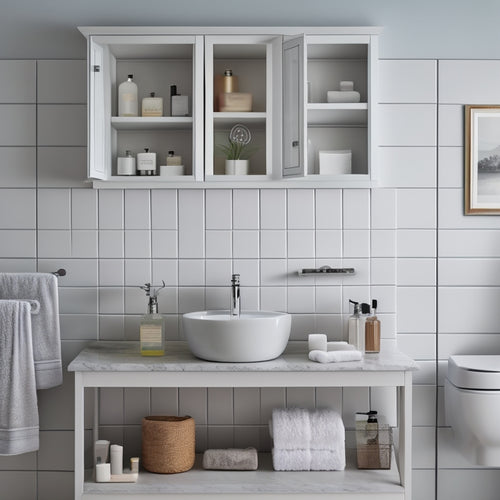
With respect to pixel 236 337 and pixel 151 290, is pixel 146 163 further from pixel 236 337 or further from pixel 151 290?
pixel 236 337

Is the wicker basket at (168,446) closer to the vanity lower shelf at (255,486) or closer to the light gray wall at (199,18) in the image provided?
the vanity lower shelf at (255,486)

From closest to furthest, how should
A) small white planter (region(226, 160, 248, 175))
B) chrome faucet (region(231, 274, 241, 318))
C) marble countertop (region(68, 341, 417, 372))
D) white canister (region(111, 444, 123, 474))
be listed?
marble countertop (region(68, 341, 417, 372)), white canister (region(111, 444, 123, 474)), chrome faucet (region(231, 274, 241, 318)), small white planter (region(226, 160, 248, 175))

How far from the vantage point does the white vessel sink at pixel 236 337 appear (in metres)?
2.53

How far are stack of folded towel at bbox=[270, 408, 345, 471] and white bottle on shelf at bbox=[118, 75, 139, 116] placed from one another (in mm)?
1320

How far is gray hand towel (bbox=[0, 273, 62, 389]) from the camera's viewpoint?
279 cm

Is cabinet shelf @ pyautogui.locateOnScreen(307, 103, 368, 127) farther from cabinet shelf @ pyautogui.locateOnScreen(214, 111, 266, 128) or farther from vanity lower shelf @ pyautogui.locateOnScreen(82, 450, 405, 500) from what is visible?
vanity lower shelf @ pyautogui.locateOnScreen(82, 450, 405, 500)

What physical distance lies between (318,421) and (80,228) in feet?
3.98

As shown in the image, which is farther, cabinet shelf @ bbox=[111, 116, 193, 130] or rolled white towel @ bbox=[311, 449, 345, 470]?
cabinet shelf @ bbox=[111, 116, 193, 130]

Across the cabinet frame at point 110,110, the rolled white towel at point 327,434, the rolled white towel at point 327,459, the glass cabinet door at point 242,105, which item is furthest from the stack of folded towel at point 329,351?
the cabinet frame at point 110,110

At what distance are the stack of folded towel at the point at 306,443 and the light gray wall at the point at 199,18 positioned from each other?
149cm

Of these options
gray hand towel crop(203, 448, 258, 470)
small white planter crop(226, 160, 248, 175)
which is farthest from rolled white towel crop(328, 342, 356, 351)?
small white planter crop(226, 160, 248, 175)

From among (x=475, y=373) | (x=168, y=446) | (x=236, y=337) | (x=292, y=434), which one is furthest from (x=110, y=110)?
(x=475, y=373)

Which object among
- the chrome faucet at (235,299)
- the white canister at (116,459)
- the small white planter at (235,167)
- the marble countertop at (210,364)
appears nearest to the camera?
the marble countertop at (210,364)

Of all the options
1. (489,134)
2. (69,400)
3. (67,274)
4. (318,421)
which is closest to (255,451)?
(318,421)
